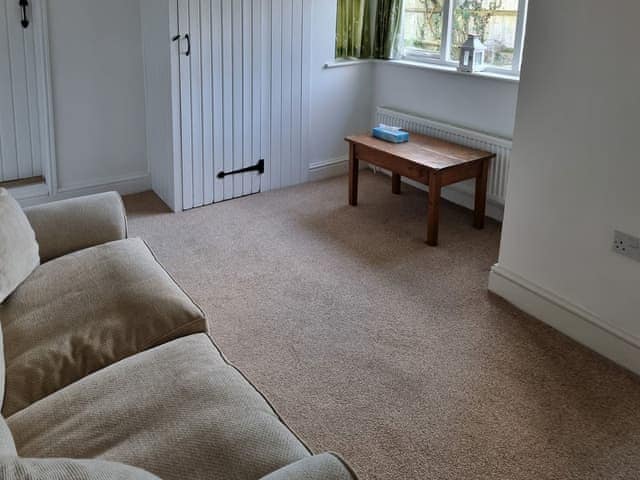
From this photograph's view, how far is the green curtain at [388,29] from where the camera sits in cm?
458

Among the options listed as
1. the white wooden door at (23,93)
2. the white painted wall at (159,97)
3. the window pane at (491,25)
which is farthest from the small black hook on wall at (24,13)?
the window pane at (491,25)

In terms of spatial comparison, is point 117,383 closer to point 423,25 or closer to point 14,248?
point 14,248

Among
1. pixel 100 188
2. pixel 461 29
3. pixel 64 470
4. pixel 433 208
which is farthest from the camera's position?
pixel 100 188

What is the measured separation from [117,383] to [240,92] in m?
2.81

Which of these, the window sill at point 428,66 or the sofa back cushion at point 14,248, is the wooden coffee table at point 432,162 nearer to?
the window sill at point 428,66

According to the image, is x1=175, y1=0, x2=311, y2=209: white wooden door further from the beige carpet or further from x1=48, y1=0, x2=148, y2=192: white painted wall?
x1=48, y1=0, x2=148, y2=192: white painted wall

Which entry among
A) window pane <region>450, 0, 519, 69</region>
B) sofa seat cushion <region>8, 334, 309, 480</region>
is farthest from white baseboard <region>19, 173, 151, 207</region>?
sofa seat cushion <region>8, 334, 309, 480</region>

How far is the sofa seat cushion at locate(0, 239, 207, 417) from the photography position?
1877mm

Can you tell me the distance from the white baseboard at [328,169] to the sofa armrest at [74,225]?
2274 mm

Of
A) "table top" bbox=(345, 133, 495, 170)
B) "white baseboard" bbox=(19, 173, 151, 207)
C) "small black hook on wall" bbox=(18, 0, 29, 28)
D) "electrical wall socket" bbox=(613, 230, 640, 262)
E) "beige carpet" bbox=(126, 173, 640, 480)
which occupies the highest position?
"small black hook on wall" bbox=(18, 0, 29, 28)

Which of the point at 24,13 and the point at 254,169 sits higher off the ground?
the point at 24,13

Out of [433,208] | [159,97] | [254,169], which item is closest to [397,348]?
[433,208]

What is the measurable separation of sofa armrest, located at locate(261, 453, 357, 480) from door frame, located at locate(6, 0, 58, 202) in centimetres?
336

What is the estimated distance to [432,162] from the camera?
12.2ft
